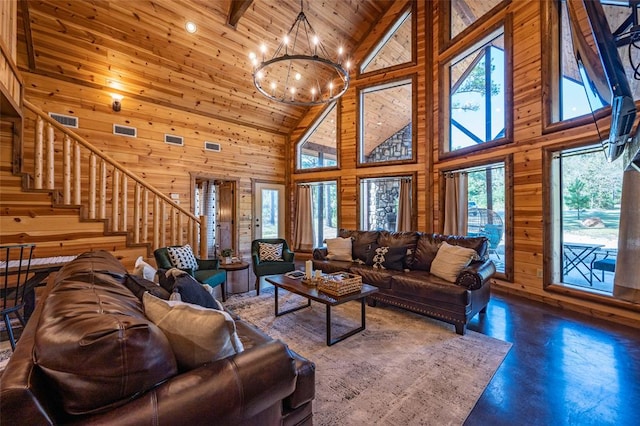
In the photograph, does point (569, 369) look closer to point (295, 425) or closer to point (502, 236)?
point (295, 425)

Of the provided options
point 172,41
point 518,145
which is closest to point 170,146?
point 172,41

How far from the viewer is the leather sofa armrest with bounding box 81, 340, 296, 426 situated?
0.92m

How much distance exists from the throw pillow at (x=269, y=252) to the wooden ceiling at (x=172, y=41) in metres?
3.45

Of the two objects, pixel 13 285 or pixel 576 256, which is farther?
pixel 576 256

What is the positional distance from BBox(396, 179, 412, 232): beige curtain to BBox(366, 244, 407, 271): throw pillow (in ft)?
6.83

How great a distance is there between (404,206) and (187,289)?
5039 mm

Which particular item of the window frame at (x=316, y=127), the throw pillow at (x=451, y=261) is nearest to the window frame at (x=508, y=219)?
the throw pillow at (x=451, y=261)

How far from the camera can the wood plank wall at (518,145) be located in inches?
142

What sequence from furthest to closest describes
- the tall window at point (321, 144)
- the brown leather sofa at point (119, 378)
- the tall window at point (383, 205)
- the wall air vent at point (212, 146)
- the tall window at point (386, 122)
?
the tall window at point (383, 205) → the tall window at point (321, 144) → the tall window at point (386, 122) → the wall air vent at point (212, 146) → the brown leather sofa at point (119, 378)

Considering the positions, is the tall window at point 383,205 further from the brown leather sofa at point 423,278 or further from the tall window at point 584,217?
the tall window at point 584,217

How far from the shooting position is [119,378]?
2.99ft

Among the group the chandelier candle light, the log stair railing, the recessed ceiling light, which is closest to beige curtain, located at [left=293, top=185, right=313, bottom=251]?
the chandelier candle light

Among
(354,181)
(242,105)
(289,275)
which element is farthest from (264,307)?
(242,105)

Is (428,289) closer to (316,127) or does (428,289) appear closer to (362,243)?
(362,243)
